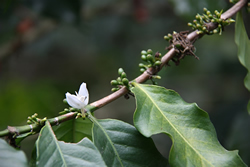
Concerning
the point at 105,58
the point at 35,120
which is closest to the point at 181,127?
the point at 35,120

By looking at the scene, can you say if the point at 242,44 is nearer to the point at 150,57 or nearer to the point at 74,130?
the point at 150,57

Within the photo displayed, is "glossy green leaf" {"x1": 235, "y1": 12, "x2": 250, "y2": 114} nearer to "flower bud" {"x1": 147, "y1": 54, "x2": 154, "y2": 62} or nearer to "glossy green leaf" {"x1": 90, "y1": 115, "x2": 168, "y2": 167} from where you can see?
"flower bud" {"x1": 147, "y1": 54, "x2": 154, "y2": 62}

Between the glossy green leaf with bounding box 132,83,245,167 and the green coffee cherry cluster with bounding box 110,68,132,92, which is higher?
the green coffee cherry cluster with bounding box 110,68,132,92

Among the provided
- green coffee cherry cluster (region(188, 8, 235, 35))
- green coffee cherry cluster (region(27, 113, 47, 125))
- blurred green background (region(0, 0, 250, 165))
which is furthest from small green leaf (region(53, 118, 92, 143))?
blurred green background (region(0, 0, 250, 165))

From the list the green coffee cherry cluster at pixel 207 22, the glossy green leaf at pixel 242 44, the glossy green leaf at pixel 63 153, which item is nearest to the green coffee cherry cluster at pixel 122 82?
the glossy green leaf at pixel 63 153

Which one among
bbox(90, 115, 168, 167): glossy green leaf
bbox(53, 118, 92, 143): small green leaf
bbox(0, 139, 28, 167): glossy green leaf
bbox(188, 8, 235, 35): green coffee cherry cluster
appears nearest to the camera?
bbox(0, 139, 28, 167): glossy green leaf

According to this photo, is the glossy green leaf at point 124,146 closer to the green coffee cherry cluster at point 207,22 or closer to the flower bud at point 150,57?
the flower bud at point 150,57

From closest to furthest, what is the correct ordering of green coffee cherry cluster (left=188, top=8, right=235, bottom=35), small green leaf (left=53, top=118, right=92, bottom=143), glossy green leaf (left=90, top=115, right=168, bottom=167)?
glossy green leaf (left=90, top=115, right=168, bottom=167) < small green leaf (left=53, top=118, right=92, bottom=143) < green coffee cherry cluster (left=188, top=8, right=235, bottom=35)

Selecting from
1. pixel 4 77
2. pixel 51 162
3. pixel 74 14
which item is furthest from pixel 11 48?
pixel 51 162
